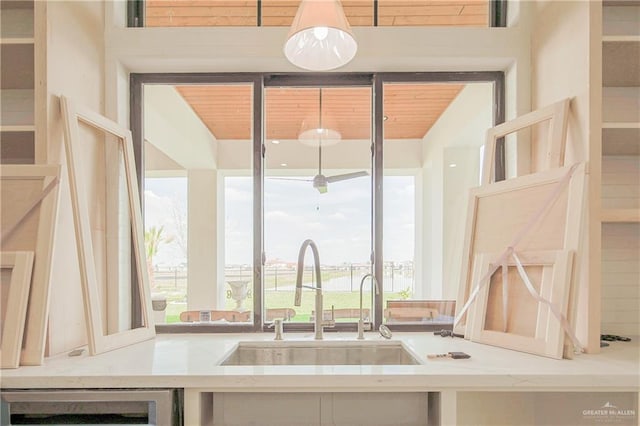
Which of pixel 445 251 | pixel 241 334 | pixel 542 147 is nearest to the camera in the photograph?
pixel 542 147

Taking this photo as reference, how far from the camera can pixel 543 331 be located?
64.7 inches

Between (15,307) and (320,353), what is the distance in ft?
4.03

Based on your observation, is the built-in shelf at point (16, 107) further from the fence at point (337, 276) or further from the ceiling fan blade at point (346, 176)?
the ceiling fan blade at point (346, 176)

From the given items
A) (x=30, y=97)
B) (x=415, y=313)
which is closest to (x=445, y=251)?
(x=415, y=313)

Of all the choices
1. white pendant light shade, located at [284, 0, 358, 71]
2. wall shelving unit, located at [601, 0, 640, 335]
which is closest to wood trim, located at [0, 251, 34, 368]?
white pendant light shade, located at [284, 0, 358, 71]

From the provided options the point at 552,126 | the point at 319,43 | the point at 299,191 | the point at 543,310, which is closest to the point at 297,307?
the point at 299,191

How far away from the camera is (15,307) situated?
1.50 metres

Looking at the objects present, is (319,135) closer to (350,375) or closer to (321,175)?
(321,175)

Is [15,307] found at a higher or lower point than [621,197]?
lower

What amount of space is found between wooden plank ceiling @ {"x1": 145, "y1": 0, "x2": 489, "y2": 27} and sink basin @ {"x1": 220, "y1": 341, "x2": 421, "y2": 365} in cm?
164

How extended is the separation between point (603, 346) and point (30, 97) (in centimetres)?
274

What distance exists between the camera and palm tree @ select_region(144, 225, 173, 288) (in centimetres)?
241

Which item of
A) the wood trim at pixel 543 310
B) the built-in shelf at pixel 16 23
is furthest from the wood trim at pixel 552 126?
the built-in shelf at pixel 16 23

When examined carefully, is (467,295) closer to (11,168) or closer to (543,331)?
(543,331)
